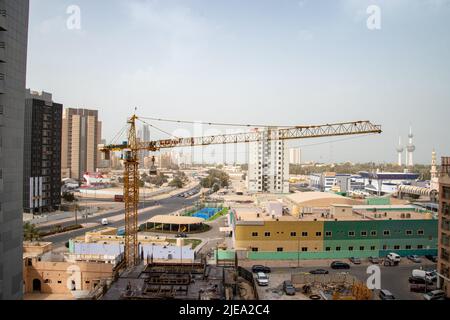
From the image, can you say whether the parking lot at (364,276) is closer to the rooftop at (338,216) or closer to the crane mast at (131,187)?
the rooftop at (338,216)

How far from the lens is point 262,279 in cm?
846

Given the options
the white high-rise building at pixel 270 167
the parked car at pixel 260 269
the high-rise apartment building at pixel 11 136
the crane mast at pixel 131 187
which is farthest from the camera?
the white high-rise building at pixel 270 167

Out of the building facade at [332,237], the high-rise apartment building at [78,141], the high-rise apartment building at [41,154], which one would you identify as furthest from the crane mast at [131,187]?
the high-rise apartment building at [78,141]

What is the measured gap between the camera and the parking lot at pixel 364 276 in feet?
25.2

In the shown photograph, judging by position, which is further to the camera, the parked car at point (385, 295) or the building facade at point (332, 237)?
the building facade at point (332, 237)

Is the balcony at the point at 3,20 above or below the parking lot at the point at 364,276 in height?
above

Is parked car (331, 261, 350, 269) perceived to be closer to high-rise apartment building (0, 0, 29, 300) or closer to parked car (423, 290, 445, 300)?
parked car (423, 290, 445, 300)

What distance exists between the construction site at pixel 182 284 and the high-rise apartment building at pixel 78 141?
2868 cm

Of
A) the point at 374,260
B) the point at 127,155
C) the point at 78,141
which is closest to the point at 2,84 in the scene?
the point at 127,155

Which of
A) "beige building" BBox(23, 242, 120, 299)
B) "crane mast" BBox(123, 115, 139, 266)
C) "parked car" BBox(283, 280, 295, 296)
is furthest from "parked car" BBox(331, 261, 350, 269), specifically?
"beige building" BBox(23, 242, 120, 299)

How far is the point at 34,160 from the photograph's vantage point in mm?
17703

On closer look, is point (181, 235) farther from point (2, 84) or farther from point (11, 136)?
point (2, 84)
